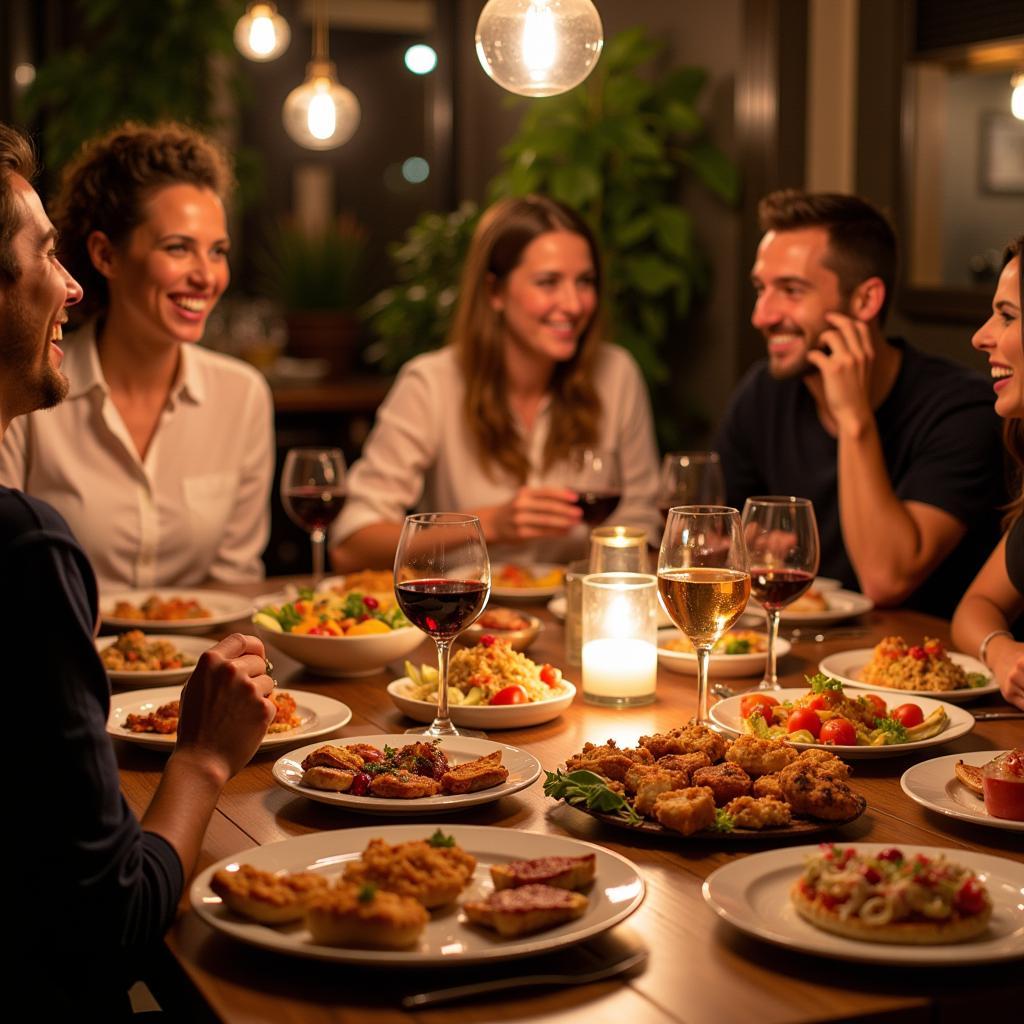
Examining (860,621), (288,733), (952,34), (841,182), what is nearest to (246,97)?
(841,182)

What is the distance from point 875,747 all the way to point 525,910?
0.61 metres

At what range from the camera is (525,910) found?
3.70 ft

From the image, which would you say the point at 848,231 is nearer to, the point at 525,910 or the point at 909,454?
the point at 909,454

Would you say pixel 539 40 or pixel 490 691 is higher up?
pixel 539 40

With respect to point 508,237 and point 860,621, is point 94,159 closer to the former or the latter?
point 508,237

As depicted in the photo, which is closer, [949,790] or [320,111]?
[949,790]

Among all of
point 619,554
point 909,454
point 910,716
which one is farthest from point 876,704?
point 909,454

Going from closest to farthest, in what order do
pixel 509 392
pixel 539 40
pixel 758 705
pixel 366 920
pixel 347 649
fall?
pixel 366 920 → pixel 758 705 → pixel 347 649 → pixel 539 40 → pixel 509 392

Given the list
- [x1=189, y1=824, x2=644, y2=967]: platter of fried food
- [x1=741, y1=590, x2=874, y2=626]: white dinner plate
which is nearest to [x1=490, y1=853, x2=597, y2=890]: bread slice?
[x1=189, y1=824, x2=644, y2=967]: platter of fried food

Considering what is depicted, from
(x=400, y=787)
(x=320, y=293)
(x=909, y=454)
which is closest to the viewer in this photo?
(x=400, y=787)

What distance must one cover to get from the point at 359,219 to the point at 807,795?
647cm

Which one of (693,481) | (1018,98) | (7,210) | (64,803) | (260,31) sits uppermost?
(260,31)

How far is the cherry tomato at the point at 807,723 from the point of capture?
165 cm

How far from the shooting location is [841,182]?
4250 mm
